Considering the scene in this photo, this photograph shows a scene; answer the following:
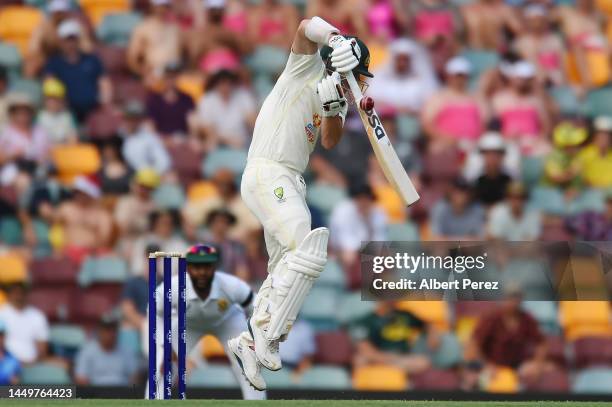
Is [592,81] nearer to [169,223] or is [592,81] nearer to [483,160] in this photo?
[483,160]

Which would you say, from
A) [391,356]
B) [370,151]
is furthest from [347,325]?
[370,151]

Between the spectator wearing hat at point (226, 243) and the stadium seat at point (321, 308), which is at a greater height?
the spectator wearing hat at point (226, 243)

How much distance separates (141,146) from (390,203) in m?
1.99

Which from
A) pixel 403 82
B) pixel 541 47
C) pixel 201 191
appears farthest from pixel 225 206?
pixel 541 47

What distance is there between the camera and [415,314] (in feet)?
31.8

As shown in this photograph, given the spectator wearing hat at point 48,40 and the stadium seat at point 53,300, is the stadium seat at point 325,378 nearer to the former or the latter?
the stadium seat at point 53,300

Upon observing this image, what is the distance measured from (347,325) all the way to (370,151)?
1460 mm

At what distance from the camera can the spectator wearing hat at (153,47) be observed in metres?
11.2

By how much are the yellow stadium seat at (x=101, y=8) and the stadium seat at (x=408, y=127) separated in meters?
2.55

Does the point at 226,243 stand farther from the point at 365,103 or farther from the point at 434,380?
the point at 365,103

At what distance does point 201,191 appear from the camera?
10.4m

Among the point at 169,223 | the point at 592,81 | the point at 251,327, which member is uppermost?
the point at 592,81

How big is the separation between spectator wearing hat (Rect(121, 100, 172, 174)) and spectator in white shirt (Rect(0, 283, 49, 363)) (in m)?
1.35

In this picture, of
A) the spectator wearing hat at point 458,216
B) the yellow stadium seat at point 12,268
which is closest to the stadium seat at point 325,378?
the spectator wearing hat at point 458,216
